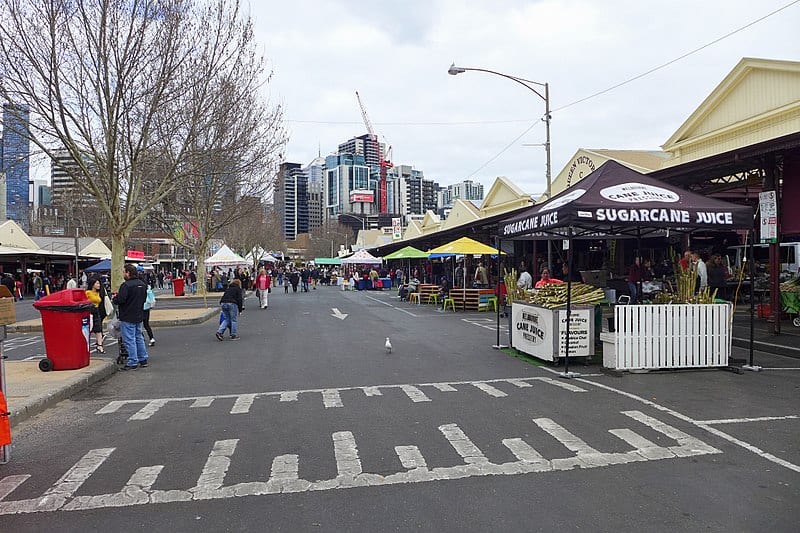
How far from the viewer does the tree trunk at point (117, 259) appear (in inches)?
786

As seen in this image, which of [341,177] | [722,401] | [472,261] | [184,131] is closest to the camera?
[722,401]

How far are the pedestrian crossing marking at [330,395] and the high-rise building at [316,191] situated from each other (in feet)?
526

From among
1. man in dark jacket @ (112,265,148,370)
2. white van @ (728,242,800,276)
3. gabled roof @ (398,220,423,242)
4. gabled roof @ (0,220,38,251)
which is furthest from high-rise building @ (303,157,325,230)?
man in dark jacket @ (112,265,148,370)

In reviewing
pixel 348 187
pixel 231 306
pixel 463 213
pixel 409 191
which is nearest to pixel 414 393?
pixel 231 306

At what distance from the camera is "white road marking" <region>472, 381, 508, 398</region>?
27.1 feet

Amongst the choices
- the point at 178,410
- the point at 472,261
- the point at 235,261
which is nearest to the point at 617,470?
the point at 178,410

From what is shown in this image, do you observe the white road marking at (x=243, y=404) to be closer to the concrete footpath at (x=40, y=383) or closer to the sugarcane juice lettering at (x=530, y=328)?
the concrete footpath at (x=40, y=383)

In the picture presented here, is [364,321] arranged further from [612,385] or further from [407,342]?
[612,385]

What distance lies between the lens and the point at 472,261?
3459cm

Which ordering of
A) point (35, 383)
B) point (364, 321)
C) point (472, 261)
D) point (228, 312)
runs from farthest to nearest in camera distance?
1. point (472, 261)
2. point (364, 321)
3. point (228, 312)
4. point (35, 383)

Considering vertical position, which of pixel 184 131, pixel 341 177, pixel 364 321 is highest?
pixel 341 177

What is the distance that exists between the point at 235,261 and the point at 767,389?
31929 mm

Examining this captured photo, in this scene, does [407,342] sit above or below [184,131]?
below

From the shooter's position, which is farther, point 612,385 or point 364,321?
point 364,321
